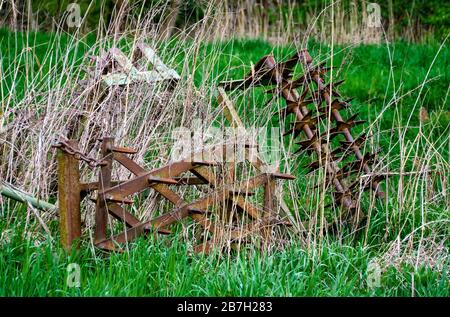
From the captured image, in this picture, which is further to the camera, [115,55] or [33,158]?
[115,55]

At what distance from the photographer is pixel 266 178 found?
3.92m

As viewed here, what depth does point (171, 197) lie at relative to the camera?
3729 millimetres

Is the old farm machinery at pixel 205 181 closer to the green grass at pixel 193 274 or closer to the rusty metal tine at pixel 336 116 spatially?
the rusty metal tine at pixel 336 116

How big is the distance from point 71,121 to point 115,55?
0.47 m

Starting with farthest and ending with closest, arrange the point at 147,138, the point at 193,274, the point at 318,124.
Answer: the point at 147,138 < the point at 318,124 < the point at 193,274

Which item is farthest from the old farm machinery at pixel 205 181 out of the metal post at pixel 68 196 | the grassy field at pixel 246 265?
the grassy field at pixel 246 265

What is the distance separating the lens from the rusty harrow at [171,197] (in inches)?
139

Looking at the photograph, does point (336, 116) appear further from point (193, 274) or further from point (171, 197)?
point (193, 274)

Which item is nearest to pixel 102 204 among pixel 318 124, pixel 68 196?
pixel 68 196

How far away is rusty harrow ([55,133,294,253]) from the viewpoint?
352cm

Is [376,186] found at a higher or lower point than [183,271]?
higher

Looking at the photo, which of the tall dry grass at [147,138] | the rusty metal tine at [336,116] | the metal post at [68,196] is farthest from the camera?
the rusty metal tine at [336,116]

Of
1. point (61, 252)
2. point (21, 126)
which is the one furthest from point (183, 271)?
point (21, 126)

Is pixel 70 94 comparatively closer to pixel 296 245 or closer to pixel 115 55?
pixel 115 55
